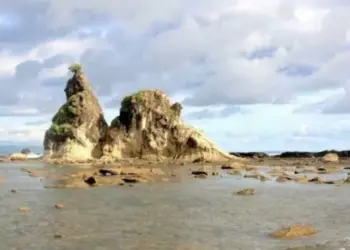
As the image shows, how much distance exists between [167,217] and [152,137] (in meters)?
67.8

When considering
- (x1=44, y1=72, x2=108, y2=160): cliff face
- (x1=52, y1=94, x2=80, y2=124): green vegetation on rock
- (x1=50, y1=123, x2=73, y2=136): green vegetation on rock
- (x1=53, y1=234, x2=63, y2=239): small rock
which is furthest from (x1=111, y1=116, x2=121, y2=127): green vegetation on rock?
(x1=53, y1=234, x2=63, y2=239): small rock

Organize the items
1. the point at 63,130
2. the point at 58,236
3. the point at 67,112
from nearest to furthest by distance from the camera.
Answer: the point at 58,236
the point at 63,130
the point at 67,112

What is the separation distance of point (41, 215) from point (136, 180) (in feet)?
72.1

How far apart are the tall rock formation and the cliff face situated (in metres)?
2.62

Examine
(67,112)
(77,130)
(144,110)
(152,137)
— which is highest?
(144,110)

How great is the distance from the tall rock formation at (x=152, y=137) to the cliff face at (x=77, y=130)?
262cm

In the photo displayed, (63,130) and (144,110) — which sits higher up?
(144,110)

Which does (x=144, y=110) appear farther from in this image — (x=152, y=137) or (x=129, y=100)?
(x=152, y=137)

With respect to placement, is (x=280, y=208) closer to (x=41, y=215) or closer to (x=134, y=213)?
(x=134, y=213)

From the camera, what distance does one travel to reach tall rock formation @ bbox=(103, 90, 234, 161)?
95.0 meters

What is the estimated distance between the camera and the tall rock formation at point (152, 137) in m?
95.0

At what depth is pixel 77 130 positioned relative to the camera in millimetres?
95125

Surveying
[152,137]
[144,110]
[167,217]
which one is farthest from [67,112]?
[167,217]

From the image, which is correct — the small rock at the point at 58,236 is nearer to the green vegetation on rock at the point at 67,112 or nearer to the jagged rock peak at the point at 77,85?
the green vegetation on rock at the point at 67,112
